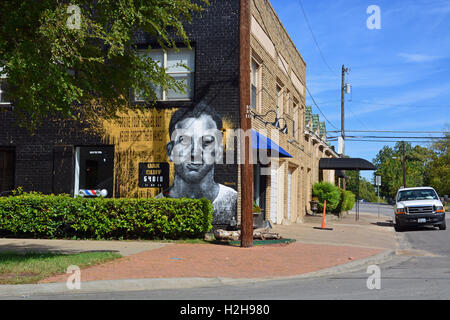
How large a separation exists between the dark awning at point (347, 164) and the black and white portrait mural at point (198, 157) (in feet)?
55.6

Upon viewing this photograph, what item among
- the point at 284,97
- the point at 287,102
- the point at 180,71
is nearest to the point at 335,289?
the point at 180,71

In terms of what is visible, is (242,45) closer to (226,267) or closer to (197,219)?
(197,219)

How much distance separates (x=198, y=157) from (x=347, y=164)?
691 inches

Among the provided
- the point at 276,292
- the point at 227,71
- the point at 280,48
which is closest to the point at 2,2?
the point at 276,292

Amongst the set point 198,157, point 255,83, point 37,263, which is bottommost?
point 37,263

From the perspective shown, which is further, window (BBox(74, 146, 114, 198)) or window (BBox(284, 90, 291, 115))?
window (BBox(284, 90, 291, 115))

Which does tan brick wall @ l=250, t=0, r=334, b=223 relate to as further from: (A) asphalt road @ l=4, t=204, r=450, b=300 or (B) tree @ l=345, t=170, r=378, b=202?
(B) tree @ l=345, t=170, r=378, b=202

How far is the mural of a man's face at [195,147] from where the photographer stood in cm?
1463

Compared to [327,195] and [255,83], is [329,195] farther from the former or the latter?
[255,83]

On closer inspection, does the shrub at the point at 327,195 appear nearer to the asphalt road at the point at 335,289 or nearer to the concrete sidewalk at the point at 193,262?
the concrete sidewalk at the point at 193,262

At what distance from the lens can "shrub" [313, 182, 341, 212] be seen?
28.6m

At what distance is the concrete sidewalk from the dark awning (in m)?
15.7

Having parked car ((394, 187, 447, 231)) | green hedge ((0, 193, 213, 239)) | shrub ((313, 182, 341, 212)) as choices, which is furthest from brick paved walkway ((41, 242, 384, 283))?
shrub ((313, 182, 341, 212))

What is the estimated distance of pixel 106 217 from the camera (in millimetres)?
13312
